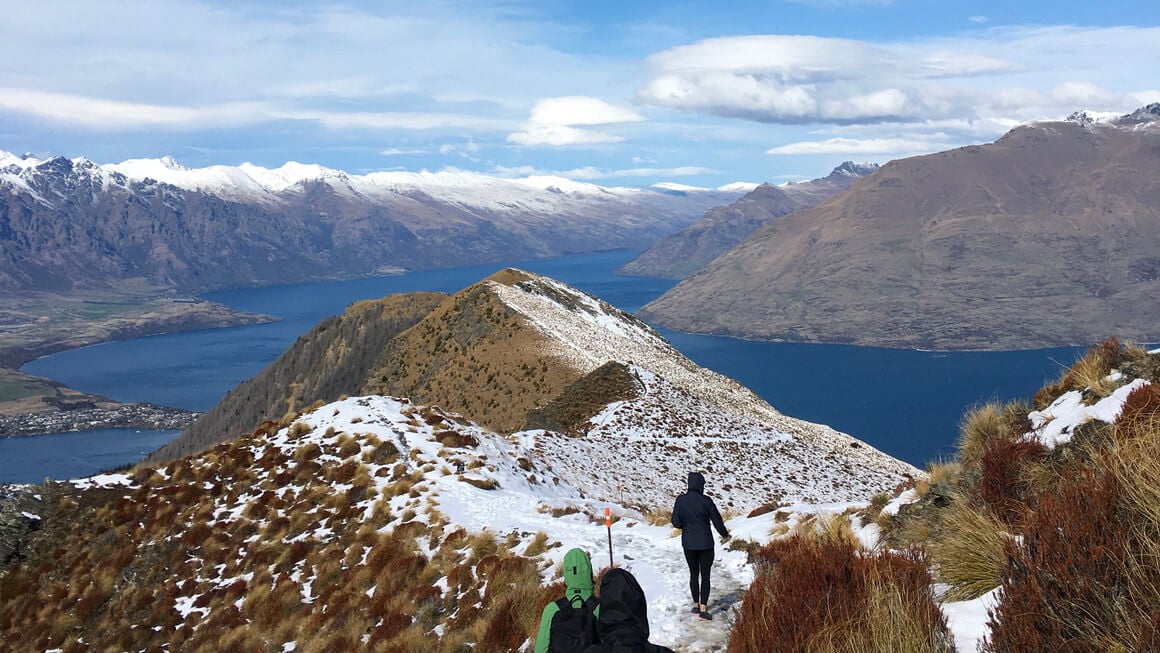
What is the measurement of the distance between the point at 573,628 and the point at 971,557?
4.37 m

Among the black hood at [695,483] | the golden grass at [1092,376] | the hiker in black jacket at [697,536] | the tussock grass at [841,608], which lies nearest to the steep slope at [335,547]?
the hiker in black jacket at [697,536]

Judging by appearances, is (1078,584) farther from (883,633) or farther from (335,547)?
(335,547)

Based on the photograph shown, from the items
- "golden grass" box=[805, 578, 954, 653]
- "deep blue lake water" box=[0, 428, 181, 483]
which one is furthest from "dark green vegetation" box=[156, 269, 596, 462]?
"deep blue lake water" box=[0, 428, 181, 483]

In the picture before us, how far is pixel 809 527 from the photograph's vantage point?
1200cm

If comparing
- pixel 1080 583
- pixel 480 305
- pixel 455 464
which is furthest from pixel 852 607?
pixel 480 305

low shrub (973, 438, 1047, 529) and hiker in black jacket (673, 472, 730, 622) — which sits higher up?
low shrub (973, 438, 1047, 529)

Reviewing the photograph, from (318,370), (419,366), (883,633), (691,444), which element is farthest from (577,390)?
(318,370)

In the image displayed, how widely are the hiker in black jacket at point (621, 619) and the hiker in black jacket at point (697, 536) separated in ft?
14.1

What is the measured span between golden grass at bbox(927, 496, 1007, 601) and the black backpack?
3822 millimetres

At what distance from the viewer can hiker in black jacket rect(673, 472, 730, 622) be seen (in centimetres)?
1018

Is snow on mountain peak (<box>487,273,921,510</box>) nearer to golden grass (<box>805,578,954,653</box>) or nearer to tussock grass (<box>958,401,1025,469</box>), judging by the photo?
tussock grass (<box>958,401,1025,469</box>)

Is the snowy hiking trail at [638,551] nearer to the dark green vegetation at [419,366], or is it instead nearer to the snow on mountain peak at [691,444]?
the snow on mountain peak at [691,444]

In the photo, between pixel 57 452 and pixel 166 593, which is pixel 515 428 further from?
pixel 57 452

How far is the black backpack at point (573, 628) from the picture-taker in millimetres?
5863
